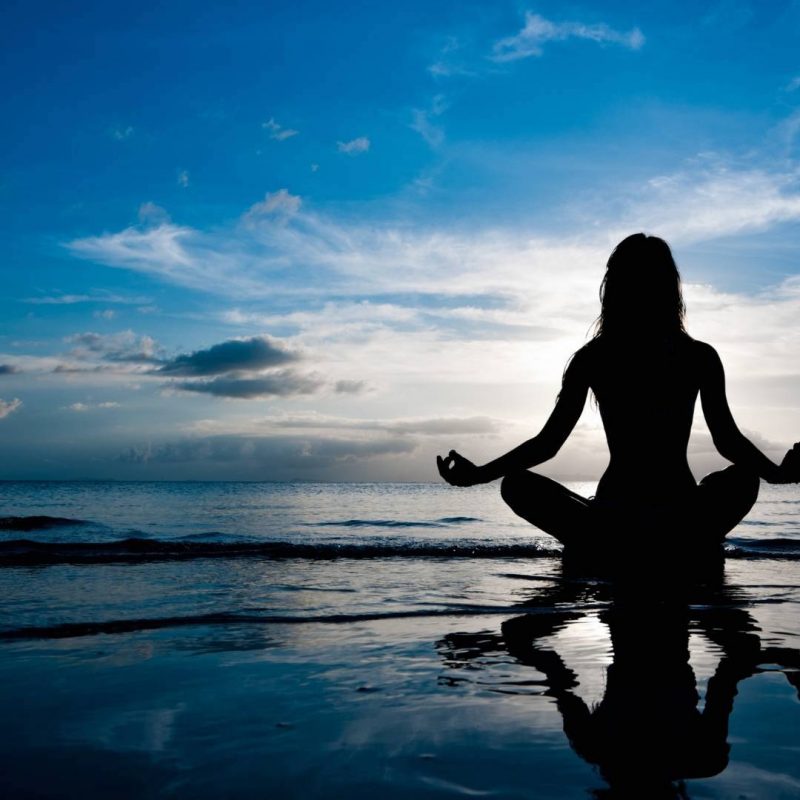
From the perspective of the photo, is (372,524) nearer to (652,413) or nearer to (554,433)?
(554,433)

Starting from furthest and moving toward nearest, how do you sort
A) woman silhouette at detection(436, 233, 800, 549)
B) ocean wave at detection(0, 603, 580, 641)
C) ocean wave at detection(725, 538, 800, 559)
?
ocean wave at detection(725, 538, 800, 559)
woman silhouette at detection(436, 233, 800, 549)
ocean wave at detection(0, 603, 580, 641)

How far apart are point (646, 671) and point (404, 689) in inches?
39.4

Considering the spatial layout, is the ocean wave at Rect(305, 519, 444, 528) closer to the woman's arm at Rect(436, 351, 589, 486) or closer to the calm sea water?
the calm sea water

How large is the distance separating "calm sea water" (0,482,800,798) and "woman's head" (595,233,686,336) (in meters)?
1.37

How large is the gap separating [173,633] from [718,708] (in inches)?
109

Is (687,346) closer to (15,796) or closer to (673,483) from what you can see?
(673,483)

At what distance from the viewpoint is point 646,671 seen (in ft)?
9.70

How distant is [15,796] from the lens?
1.79 m

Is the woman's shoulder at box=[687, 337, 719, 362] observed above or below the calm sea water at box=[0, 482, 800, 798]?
above

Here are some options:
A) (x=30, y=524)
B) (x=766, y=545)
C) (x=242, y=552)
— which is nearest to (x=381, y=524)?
(x=30, y=524)

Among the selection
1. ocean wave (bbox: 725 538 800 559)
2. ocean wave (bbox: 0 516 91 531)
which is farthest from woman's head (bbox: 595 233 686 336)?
ocean wave (bbox: 0 516 91 531)

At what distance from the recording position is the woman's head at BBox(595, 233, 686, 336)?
4.70 meters

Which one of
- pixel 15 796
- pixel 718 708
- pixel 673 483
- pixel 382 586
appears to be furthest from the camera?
pixel 382 586

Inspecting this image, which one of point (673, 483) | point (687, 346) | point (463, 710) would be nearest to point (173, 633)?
point (463, 710)
